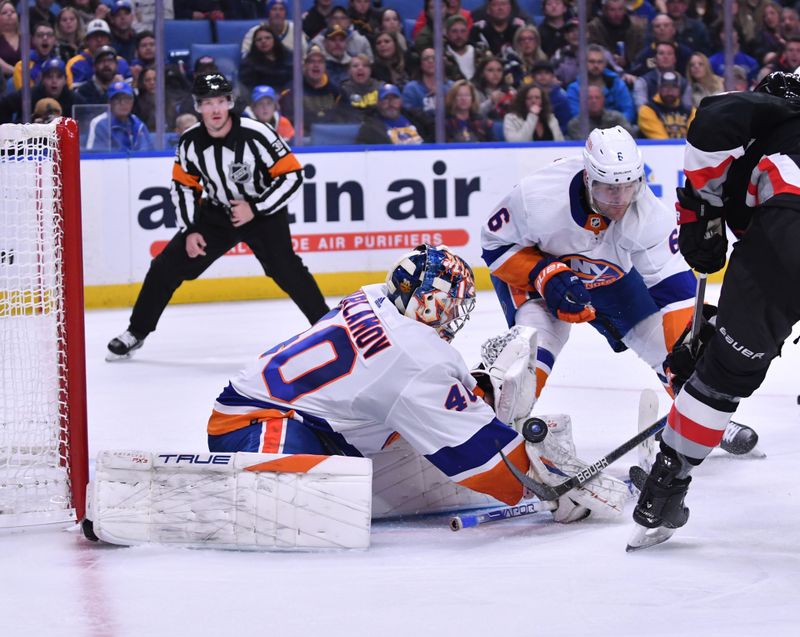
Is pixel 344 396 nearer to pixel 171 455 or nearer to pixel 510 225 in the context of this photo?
pixel 171 455

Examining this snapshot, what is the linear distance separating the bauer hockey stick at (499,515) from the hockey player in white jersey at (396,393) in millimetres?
91

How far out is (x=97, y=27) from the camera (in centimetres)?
735

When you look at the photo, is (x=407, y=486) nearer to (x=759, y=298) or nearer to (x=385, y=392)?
(x=385, y=392)

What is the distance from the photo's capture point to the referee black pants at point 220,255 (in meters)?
5.77

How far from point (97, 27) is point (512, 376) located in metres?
4.93

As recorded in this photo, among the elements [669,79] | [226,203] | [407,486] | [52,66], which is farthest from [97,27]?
[407,486]

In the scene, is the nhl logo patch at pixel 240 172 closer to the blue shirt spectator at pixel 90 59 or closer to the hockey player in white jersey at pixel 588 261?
the blue shirt spectator at pixel 90 59

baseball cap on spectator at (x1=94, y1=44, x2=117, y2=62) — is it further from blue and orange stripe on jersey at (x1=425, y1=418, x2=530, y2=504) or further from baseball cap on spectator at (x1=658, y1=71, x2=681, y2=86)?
blue and orange stripe on jersey at (x1=425, y1=418, x2=530, y2=504)

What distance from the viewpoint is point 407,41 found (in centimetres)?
774

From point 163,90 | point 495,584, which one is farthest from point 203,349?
point 495,584

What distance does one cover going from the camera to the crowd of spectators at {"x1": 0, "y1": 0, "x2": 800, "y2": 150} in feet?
23.8

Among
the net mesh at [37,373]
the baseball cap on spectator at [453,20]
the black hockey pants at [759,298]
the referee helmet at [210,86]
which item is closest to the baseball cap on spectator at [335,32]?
the baseball cap on spectator at [453,20]

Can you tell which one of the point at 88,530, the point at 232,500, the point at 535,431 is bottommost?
the point at 88,530

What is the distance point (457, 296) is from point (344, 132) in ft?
15.6
